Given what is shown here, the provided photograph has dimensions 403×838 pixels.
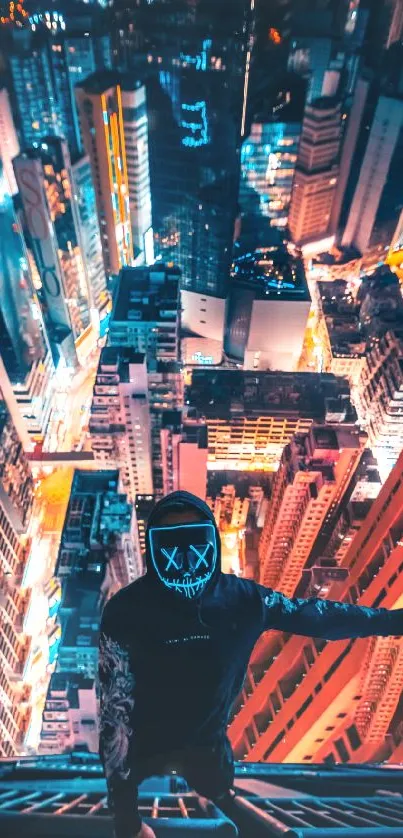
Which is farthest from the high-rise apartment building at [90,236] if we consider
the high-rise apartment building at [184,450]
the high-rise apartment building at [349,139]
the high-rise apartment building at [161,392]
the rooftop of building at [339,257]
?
the high-rise apartment building at [349,139]

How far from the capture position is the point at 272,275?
11.5 meters

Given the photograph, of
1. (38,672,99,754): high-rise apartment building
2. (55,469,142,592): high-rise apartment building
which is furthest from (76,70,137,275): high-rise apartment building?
(38,672,99,754): high-rise apartment building

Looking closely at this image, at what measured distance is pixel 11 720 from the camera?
7.67 metres

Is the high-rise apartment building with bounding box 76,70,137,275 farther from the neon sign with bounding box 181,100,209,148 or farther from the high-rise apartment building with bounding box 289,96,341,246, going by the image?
the high-rise apartment building with bounding box 289,96,341,246

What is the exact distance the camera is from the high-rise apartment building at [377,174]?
12.4 m

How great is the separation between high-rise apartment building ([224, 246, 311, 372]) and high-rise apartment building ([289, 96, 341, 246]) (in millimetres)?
2476

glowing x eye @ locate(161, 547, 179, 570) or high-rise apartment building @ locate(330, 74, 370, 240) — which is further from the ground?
glowing x eye @ locate(161, 547, 179, 570)

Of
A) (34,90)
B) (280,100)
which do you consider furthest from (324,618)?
(34,90)

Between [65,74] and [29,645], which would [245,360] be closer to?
[29,645]

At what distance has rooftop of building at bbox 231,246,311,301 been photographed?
1112 cm

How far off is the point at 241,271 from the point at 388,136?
531 cm

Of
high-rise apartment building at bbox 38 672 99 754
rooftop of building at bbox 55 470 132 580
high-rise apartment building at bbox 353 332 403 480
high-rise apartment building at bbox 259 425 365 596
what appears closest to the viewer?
high-rise apartment building at bbox 38 672 99 754

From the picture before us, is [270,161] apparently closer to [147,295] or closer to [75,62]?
[75,62]

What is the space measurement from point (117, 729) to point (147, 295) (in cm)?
861
